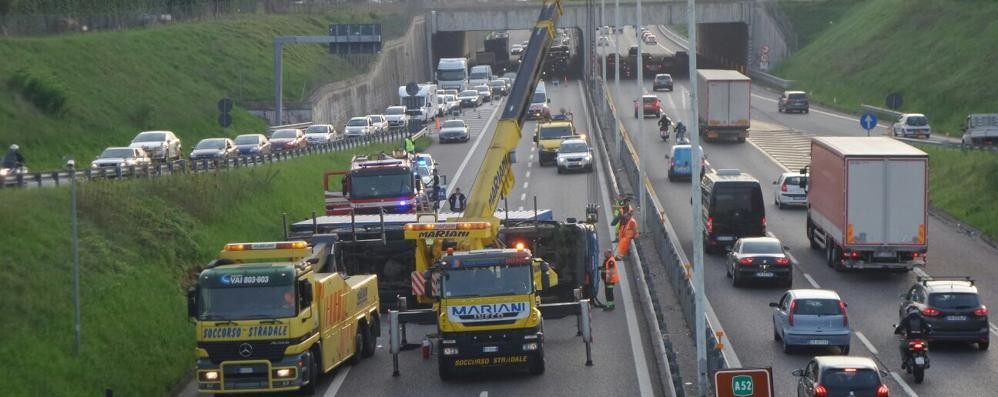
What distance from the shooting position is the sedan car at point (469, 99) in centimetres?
10269

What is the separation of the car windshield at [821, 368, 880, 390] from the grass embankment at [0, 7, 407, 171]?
37.1 metres

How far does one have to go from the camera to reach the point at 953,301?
29688mm

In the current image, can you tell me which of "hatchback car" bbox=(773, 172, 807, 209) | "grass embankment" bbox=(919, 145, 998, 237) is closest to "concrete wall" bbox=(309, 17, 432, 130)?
"hatchback car" bbox=(773, 172, 807, 209)

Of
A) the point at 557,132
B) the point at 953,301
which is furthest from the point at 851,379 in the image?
the point at 557,132

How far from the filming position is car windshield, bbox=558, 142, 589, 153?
2559 inches

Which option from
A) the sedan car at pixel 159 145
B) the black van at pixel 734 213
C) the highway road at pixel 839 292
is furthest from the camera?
the sedan car at pixel 159 145

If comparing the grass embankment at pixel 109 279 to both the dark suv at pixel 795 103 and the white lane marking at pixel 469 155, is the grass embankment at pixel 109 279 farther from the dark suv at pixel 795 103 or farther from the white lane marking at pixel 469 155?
the dark suv at pixel 795 103

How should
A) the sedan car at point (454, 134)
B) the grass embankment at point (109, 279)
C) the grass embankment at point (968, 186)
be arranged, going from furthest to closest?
1. the sedan car at point (454, 134)
2. the grass embankment at point (968, 186)
3. the grass embankment at point (109, 279)

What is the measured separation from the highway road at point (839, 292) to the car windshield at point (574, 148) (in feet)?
10.2

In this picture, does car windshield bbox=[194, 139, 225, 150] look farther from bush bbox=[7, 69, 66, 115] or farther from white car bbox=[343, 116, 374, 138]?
white car bbox=[343, 116, 374, 138]

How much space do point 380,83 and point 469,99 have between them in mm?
6789

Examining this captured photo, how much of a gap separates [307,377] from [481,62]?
365 feet

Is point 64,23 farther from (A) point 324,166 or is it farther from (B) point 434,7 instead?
(B) point 434,7

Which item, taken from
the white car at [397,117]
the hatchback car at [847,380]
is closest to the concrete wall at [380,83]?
the white car at [397,117]
